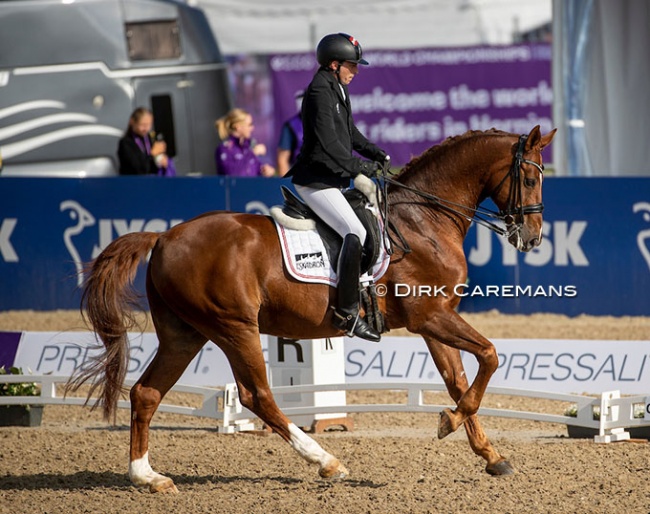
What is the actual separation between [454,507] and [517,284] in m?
5.72

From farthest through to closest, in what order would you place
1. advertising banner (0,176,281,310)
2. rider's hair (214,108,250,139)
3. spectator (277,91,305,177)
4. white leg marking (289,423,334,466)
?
spectator (277,91,305,177) < rider's hair (214,108,250,139) < advertising banner (0,176,281,310) < white leg marking (289,423,334,466)

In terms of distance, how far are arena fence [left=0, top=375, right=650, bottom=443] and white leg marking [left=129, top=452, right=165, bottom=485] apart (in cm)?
162

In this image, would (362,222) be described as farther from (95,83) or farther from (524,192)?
(95,83)

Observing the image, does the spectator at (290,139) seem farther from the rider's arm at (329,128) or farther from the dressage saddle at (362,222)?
the rider's arm at (329,128)

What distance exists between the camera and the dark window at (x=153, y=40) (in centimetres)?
1544

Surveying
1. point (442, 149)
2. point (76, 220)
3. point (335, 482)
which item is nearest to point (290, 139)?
point (76, 220)

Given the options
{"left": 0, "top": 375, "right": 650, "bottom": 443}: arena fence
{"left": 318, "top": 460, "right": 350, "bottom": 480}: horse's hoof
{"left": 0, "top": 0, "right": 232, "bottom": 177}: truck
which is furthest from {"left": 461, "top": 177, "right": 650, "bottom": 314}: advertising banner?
{"left": 0, "top": 0, "right": 232, "bottom": 177}: truck

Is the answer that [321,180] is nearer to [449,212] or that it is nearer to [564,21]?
[449,212]

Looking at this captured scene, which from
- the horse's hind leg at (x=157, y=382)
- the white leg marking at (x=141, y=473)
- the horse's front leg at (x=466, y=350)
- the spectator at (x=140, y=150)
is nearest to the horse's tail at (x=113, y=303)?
the horse's hind leg at (x=157, y=382)

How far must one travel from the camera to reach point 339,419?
27.5ft

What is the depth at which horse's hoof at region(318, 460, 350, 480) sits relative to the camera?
6332mm

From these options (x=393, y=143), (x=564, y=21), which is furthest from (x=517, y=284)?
(x=393, y=143)

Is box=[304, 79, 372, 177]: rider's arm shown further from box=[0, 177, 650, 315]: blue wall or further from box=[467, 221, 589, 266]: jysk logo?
box=[467, 221, 589, 266]: jysk logo

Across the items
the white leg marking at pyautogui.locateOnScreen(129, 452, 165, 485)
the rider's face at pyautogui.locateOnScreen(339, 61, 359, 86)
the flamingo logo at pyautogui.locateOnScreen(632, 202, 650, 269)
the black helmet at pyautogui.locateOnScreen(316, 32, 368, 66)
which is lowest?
the white leg marking at pyautogui.locateOnScreen(129, 452, 165, 485)
